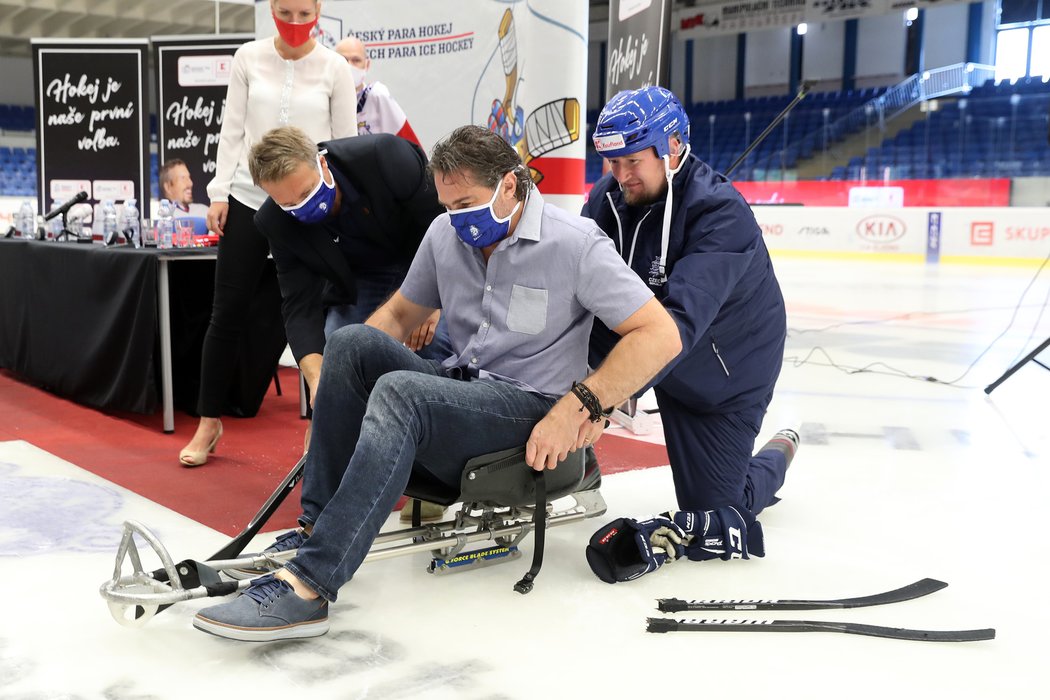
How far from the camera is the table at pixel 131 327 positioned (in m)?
3.41

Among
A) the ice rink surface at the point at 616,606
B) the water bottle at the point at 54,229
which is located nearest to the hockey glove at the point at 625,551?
the ice rink surface at the point at 616,606

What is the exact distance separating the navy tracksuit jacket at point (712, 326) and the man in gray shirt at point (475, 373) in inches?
9.2

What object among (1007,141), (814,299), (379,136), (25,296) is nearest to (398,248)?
(379,136)

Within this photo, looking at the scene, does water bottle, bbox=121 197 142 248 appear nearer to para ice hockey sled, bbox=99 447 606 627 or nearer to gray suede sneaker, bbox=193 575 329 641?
para ice hockey sled, bbox=99 447 606 627

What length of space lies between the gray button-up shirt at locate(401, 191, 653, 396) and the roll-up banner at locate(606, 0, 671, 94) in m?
1.44

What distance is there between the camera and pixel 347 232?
2.43 metres

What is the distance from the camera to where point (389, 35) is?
411cm

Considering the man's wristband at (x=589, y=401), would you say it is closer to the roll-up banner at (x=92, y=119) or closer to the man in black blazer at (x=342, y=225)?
the man in black blazer at (x=342, y=225)

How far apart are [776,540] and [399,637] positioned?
0.99m

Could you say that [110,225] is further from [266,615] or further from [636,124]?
[266,615]

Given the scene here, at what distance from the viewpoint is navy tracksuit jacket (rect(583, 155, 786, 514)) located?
81.3 inches

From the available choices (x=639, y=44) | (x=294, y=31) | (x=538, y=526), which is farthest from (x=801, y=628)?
(x=639, y=44)

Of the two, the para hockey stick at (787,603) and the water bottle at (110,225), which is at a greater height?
the water bottle at (110,225)

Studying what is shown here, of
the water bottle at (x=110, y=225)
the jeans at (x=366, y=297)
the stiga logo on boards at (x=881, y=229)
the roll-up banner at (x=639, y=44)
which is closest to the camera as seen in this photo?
the jeans at (x=366, y=297)
